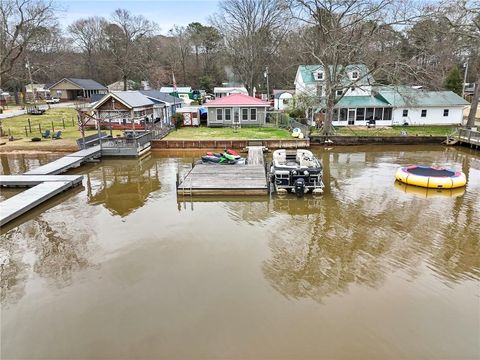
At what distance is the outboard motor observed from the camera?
1514cm

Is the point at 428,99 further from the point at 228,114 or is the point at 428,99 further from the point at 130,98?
the point at 130,98

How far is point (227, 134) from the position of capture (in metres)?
29.1

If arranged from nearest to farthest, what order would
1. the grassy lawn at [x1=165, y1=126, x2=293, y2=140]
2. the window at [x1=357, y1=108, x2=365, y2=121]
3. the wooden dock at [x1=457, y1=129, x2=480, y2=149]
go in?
1. the wooden dock at [x1=457, y1=129, x2=480, y2=149]
2. the grassy lawn at [x1=165, y1=126, x2=293, y2=140]
3. the window at [x1=357, y1=108, x2=365, y2=121]

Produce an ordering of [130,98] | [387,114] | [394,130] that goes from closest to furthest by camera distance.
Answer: [130,98] → [394,130] → [387,114]

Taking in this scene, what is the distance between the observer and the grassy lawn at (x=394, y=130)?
29594 millimetres

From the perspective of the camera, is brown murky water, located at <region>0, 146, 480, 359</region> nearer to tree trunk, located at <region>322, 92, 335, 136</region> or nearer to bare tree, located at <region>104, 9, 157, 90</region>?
tree trunk, located at <region>322, 92, 335, 136</region>

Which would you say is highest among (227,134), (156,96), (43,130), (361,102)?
(156,96)

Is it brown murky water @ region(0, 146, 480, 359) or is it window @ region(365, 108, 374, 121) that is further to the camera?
window @ region(365, 108, 374, 121)

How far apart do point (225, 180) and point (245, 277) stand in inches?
307

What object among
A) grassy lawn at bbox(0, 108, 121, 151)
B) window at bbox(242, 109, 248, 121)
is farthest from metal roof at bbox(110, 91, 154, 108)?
window at bbox(242, 109, 248, 121)

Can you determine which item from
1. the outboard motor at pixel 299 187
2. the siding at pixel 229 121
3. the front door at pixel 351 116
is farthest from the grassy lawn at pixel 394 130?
the outboard motor at pixel 299 187

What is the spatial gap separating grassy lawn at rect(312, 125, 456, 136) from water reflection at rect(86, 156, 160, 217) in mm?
16339

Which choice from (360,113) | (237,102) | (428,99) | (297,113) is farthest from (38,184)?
(428,99)

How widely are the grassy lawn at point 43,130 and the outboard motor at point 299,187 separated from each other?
17729mm
